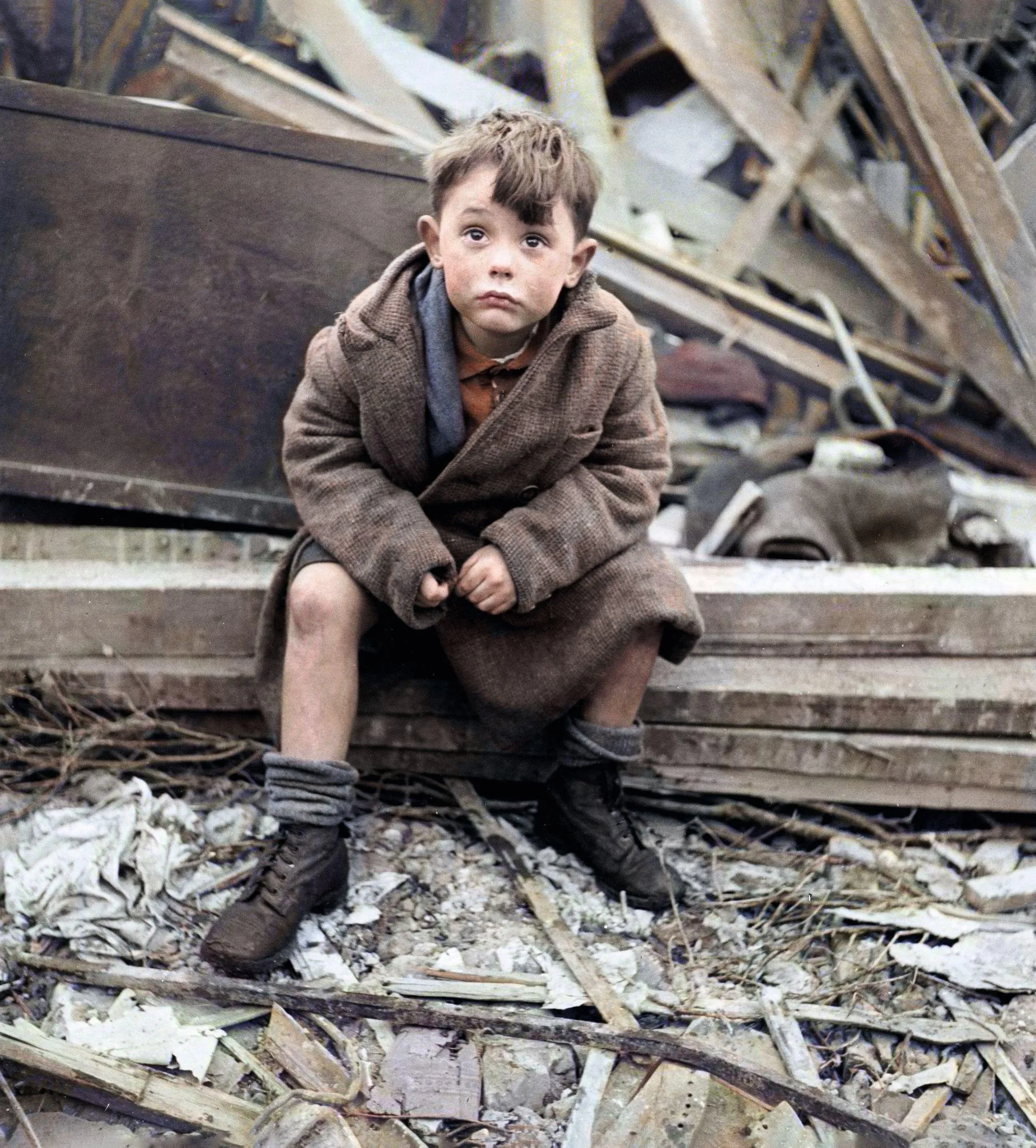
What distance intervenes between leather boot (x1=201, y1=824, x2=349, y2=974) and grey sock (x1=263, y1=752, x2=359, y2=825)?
2 centimetres

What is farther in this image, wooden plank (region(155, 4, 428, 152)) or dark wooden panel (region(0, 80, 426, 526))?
wooden plank (region(155, 4, 428, 152))

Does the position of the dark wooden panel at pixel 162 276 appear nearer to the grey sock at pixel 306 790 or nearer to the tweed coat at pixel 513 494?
the tweed coat at pixel 513 494

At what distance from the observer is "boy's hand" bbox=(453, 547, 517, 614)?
7.52ft

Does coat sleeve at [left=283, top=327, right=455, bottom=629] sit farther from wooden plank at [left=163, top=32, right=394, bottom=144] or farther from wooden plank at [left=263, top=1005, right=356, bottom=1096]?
wooden plank at [left=163, top=32, right=394, bottom=144]

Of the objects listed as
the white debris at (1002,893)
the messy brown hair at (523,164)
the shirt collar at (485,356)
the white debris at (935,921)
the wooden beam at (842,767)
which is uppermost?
the messy brown hair at (523,164)

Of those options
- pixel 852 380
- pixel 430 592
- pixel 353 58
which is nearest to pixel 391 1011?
pixel 430 592

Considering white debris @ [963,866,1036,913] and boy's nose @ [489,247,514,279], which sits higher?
boy's nose @ [489,247,514,279]

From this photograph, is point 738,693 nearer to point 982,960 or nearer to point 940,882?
point 940,882

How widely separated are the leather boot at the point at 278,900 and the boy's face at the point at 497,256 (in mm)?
1006

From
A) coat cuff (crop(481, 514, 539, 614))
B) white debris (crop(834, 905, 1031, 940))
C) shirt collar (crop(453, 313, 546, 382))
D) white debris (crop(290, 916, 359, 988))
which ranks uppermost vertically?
shirt collar (crop(453, 313, 546, 382))

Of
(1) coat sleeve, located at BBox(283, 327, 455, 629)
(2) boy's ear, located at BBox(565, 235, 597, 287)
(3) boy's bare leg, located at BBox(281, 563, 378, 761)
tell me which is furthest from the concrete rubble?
(2) boy's ear, located at BBox(565, 235, 597, 287)

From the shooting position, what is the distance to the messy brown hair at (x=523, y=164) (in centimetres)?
211

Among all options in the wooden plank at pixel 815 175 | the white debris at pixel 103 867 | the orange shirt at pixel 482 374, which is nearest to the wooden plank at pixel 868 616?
the orange shirt at pixel 482 374

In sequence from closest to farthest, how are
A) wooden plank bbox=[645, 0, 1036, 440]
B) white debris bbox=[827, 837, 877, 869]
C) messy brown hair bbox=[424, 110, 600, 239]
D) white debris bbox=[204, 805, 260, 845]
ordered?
messy brown hair bbox=[424, 110, 600, 239], white debris bbox=[204, 805, 260, 845], white debris bbox=[827, 837, 877, 869], wooden plank bbox=[645, 0, 1036, 440]
